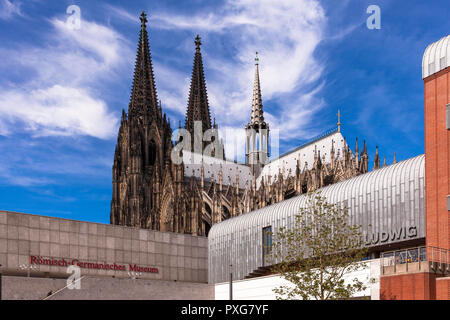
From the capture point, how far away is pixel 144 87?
123 metres

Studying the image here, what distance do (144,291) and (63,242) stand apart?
740 cm

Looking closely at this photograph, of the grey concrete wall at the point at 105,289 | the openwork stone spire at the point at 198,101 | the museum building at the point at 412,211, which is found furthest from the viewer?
the openwork stone spire at the point at 198,101

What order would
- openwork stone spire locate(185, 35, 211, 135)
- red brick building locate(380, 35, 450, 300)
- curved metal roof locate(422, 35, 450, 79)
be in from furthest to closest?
openwork stone spire locate(185, 35, 211, 135) < curved metal roof locate(422, 35, 450, 79) < red brick building locate(380, 35, 450, 300)

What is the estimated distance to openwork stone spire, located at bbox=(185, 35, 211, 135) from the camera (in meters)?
128

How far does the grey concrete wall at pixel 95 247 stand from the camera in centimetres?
4588

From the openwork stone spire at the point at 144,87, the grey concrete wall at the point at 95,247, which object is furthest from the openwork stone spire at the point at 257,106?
the grey concrete wall at the point at 95,247

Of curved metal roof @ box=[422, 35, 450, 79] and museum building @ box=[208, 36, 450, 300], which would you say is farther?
curved metal roof @ box=[422, 35, 450, 79]

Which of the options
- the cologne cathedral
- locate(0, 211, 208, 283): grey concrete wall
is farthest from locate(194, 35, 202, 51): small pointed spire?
locate(0, 211, 208, 283): grey concrete wall

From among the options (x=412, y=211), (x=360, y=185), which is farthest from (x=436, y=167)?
Answer: (x=360, y=185)

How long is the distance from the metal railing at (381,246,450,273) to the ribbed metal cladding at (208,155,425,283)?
1519 millimetres

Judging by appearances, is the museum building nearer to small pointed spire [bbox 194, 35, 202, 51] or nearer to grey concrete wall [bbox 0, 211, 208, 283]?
grey concrete wall [bbox 0, 211, 208, 283]

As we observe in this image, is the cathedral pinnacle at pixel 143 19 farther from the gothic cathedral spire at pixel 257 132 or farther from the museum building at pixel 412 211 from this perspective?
the museum building at pixel 412 211

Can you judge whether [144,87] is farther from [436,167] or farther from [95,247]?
[436,167]

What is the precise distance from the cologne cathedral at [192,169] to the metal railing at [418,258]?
3917 centimetres
